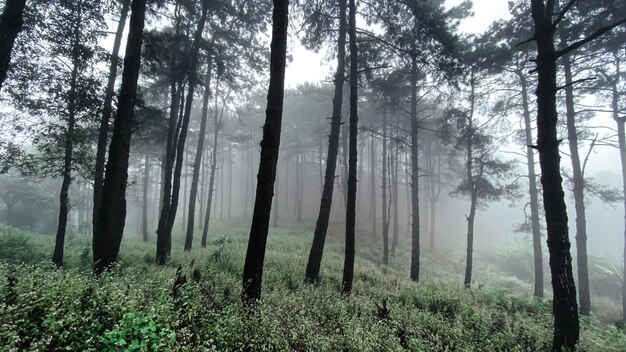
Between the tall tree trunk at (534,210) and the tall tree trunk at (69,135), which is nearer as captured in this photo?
the tall tree trunk at (69,135)

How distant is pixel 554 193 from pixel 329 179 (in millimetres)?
6378

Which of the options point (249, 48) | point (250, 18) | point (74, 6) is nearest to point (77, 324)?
point (74, 6)

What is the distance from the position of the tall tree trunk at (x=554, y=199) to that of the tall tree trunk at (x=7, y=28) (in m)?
12.1

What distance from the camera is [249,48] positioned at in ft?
51.5

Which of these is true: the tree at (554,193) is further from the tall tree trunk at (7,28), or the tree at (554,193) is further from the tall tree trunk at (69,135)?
the tall tree trunk at (69,135)

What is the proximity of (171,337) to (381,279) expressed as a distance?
975cm

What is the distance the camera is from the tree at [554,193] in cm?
546

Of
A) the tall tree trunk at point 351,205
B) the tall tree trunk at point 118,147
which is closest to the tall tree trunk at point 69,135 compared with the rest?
the tall tree trunk at point 118,147

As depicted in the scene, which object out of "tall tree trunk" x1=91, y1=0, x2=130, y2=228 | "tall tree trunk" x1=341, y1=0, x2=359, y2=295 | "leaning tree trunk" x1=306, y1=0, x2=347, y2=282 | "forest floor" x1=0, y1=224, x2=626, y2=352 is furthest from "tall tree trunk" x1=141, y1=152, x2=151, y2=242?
"tall tree trunk" x1=341, y1=0, x2=359, y2=295

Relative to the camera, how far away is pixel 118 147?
7.48m

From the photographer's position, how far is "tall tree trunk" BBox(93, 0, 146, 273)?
7.21m

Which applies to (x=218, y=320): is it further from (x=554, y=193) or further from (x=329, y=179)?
(x=329, y=179)

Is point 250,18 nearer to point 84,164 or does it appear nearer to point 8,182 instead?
point 84,164

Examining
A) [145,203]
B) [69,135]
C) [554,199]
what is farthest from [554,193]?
[145,203]
